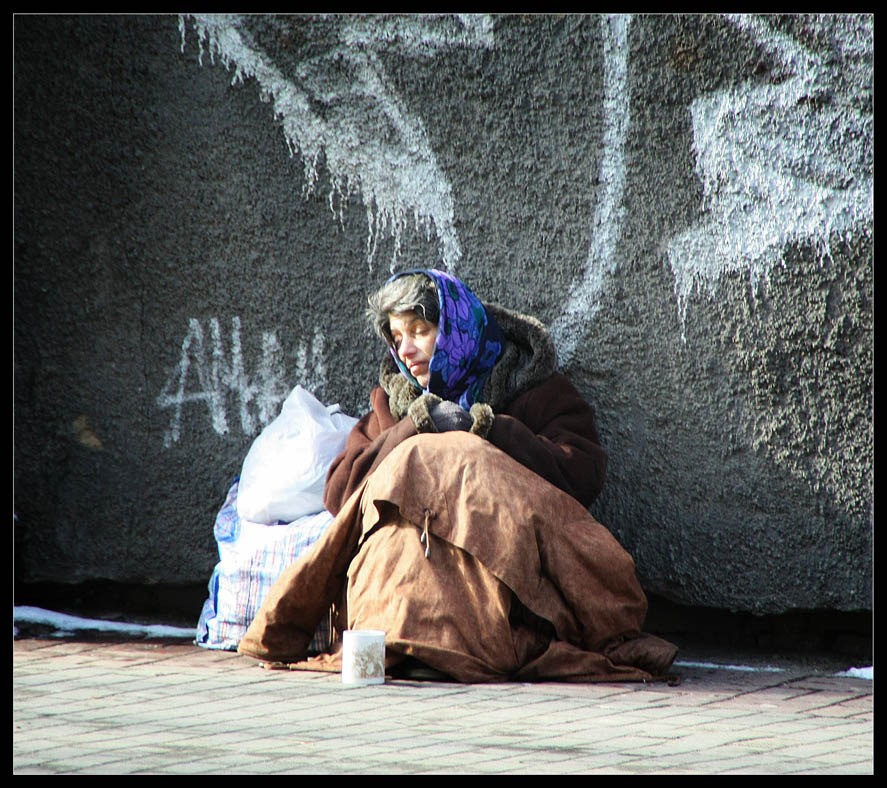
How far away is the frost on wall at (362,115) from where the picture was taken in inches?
188

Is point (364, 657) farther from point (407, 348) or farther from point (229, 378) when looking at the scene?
point (229, 378)

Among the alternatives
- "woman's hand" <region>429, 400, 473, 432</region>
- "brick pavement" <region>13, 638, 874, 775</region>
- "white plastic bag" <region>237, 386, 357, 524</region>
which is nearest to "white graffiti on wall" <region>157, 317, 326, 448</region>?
"white plastic bag" <region>237, 386, 357, 524</region>

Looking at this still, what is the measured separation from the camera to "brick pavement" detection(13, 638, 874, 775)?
103 inches

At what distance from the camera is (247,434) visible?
16.3 ft

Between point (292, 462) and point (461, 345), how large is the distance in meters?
0.73

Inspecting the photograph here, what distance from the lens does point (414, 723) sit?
306cm

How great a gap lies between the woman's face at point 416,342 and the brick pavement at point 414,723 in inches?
43.3

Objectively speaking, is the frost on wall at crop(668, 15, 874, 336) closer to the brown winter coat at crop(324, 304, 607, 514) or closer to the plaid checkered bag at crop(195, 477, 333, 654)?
the brown winter coat at crop(324, 304, 607, 514)

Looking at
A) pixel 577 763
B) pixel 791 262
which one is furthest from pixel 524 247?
pixel 577 763

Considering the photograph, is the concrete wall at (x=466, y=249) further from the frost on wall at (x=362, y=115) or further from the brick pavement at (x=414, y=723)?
the brick pavement at (x=414, y=723)

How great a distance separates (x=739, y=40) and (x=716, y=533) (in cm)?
169

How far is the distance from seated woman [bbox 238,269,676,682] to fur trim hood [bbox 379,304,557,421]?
14cm

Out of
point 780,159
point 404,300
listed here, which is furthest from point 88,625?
point 780,159

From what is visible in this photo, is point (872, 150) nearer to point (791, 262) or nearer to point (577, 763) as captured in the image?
point (791, 262)
